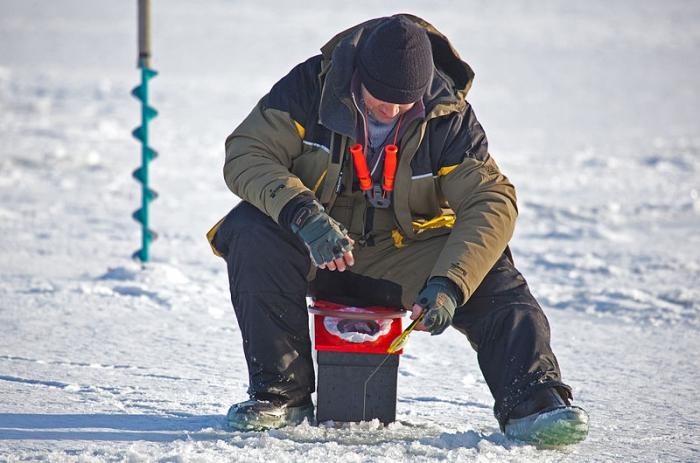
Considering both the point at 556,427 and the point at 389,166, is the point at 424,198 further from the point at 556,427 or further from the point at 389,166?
the point at 556,427

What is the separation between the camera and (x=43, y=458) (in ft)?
8.20

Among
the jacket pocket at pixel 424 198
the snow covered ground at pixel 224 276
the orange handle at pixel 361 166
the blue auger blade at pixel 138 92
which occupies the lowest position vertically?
the snow covered ground at pixel 224 276

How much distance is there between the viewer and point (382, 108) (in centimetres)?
294

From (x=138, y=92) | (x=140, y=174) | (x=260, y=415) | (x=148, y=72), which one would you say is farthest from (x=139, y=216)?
(x=260, y=415)

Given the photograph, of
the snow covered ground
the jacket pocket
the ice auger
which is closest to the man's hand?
the jacket pocket

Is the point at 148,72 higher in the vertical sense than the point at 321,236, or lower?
higher

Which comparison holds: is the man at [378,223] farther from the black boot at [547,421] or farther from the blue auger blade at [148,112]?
the blue auger blade at [148,112]

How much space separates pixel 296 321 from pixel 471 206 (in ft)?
2.03

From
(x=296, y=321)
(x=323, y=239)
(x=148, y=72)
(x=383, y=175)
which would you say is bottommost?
(x=296, y=321)

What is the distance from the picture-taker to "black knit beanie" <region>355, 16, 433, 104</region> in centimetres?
284

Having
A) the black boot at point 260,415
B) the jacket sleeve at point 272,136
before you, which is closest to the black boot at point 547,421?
the black boot at point 260,415

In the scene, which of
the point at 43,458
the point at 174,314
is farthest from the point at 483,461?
the point at 174,314

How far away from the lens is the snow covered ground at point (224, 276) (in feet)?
9.30

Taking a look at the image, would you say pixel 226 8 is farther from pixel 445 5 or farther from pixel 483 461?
pixel 483 461
